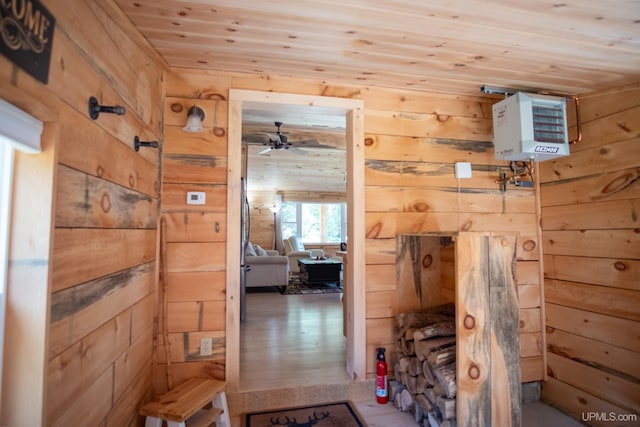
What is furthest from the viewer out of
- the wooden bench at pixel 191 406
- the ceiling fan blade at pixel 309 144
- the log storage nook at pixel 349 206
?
the ceiling fan blade at pixel 309 144

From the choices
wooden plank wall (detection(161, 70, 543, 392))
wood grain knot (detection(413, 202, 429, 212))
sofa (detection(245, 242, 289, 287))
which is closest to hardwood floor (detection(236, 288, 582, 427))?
wooden plank wall (detection(161, 70, 543, 392))

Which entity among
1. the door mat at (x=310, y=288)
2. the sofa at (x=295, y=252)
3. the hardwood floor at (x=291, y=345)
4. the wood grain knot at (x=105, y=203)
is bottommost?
the door mat at (x=310, y=288)

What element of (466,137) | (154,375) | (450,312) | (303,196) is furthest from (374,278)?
(303,196)

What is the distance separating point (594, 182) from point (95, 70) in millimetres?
2929

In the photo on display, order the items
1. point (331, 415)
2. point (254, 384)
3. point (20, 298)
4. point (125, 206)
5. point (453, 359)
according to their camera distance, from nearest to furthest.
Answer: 1. point (20, 298)
2. point (125, 206)
3. point (453, 359)
4. point (331, 415)
5. point (254, 384)

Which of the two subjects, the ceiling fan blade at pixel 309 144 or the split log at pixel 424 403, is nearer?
the split log at pixel 424 403

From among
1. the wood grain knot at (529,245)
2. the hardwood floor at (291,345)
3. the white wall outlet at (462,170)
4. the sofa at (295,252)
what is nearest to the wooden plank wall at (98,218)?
the hardwood floor at (291,345)

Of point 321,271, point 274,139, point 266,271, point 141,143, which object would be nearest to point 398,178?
point 141,143

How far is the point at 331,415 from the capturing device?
6.64ft

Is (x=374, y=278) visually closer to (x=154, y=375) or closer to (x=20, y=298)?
(x=154, y=375)

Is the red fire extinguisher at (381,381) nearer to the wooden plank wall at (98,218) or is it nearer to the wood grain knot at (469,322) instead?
the wood grain knot at (469,322)

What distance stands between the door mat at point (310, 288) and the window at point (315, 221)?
7.97 ft

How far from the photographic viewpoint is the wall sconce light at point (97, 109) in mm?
1168

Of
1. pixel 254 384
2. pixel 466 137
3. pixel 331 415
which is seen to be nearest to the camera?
pixel 331 415
